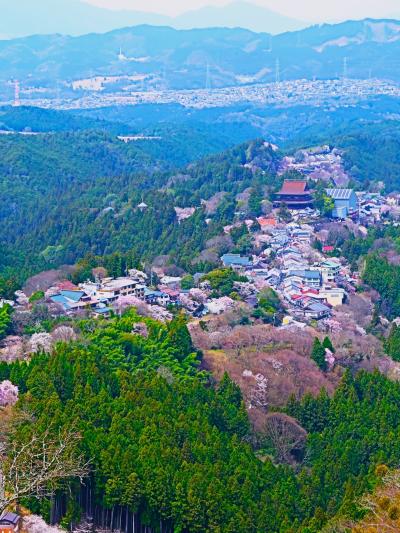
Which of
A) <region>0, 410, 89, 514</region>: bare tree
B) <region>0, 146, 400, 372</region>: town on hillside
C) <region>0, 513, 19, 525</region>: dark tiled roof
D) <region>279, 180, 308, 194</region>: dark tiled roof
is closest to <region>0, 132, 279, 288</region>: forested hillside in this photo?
<region>0, 146, 400, 372</region>: town on hillside

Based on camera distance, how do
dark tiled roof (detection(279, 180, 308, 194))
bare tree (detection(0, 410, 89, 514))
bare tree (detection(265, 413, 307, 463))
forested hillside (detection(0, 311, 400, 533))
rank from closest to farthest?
1. bare tree (detection(0, 410, 89, 514))
2. forested hillside (detection(0, 311, 400, 533))
3. bare tree (detection(265, 413, 307, 463))
4. dark tiled roof (detection(279, 180, 308, 194))

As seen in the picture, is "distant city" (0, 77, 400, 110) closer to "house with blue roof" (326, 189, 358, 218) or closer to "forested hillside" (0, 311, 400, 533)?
"house with blue roof" (326, 189, 358, 218)

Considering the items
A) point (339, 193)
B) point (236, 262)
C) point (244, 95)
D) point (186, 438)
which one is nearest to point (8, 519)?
point (186, 438)

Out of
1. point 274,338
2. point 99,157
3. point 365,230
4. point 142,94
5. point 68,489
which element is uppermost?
point 68,489

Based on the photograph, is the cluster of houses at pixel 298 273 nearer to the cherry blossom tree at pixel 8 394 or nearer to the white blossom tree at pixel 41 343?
the white blossom tree at pixel 41 343

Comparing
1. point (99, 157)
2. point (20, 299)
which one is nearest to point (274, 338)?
point (20, 299)

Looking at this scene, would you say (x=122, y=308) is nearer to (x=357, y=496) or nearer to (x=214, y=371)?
(x=214, y=371)

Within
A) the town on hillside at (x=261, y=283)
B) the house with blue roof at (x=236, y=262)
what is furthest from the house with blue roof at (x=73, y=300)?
the house with blue roof at (x=236, y=262)
